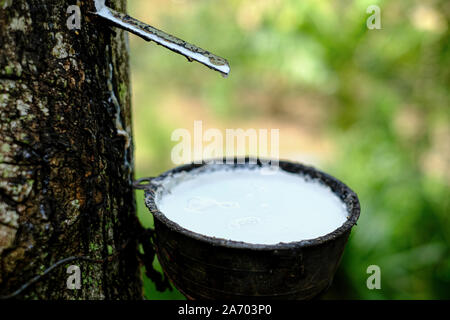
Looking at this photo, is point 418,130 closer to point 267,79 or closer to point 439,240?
point 439,240

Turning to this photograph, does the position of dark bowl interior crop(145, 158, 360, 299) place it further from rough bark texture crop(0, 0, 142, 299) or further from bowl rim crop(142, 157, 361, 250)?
rough bark texture crop(0, 0, 142, 299)

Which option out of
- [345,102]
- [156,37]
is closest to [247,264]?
[156,37]

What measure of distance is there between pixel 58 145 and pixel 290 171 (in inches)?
42.2

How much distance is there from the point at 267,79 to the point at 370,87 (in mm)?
2914

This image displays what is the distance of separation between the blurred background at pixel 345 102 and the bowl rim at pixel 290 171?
0.71 meters

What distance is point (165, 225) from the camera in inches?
47.1

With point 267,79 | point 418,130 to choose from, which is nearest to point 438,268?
point 418,130

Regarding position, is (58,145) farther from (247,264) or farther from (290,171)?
(290,171)

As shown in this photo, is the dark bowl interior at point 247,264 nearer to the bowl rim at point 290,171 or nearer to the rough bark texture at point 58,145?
the bowl rim at point 290,171

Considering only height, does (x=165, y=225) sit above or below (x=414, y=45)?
below

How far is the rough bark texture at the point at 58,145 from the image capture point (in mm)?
1087

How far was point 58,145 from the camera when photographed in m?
1.19

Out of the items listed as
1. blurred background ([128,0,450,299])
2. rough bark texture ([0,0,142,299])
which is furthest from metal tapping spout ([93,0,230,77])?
blurred background ([128,0,450,299])

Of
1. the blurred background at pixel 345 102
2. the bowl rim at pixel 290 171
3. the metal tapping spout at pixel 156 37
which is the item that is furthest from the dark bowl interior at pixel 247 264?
the blurred background at pixel 345 102
